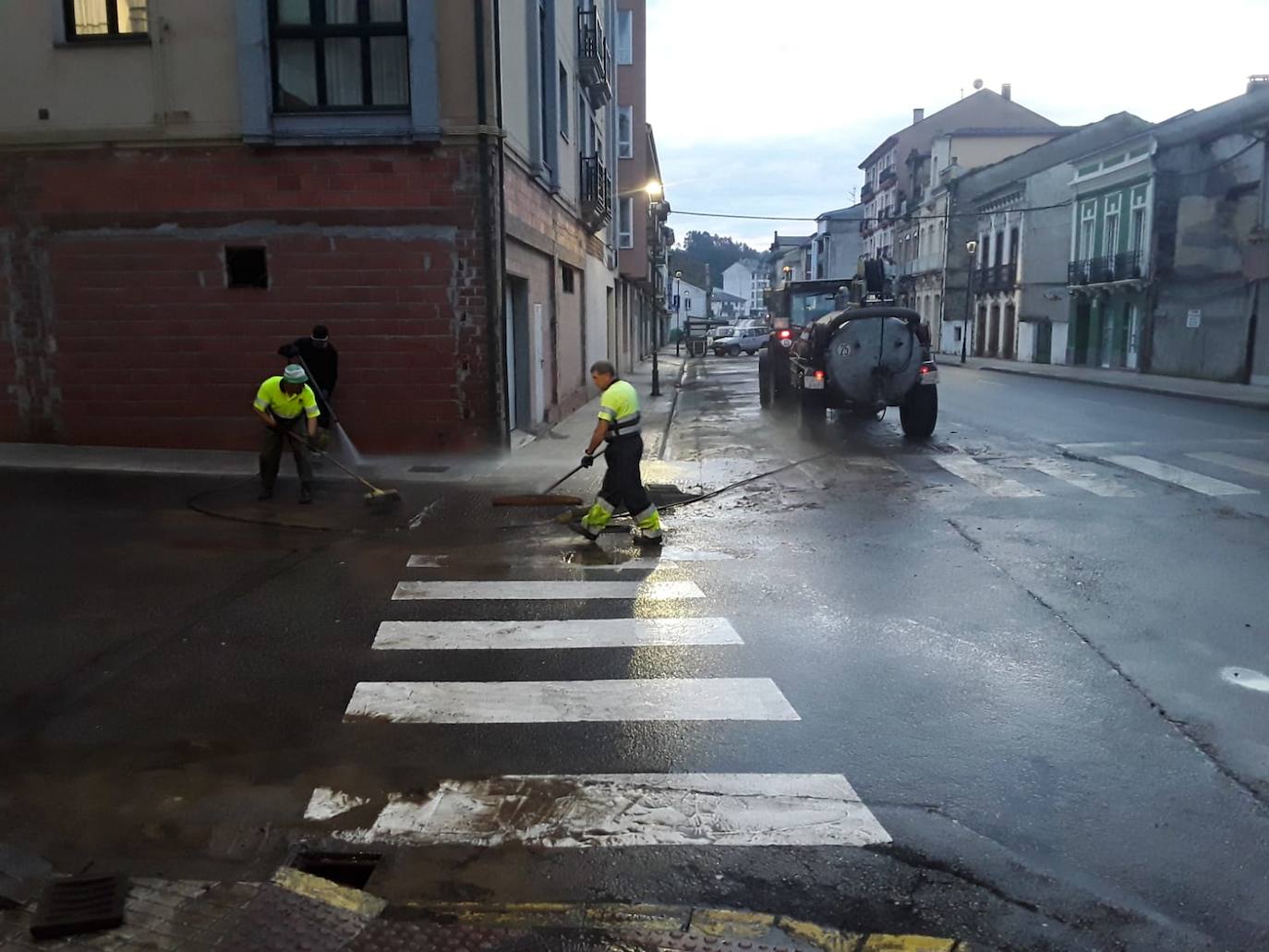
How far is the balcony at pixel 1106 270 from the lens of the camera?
112 feet

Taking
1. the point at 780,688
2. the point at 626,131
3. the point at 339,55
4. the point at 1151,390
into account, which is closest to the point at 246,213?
the point at 339,55

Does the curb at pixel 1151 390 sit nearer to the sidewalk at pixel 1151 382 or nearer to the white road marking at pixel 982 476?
the sidewalk at pixel 1151 382

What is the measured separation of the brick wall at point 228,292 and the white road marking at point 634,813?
9.75 m

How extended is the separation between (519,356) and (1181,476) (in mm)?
9379

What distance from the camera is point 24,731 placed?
4.99 m

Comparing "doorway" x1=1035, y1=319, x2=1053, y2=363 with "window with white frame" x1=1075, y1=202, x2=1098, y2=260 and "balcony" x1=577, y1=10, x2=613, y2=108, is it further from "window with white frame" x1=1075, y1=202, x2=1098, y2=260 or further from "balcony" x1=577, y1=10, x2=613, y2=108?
"balcony" x1=577, y1=10, x2=613, y2=108

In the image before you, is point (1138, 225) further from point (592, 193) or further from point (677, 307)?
point (592, 193)

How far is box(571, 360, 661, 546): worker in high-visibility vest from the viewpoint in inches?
363

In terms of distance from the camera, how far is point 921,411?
1577 cm

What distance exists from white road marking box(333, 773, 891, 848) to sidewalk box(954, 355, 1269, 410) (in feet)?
68.7

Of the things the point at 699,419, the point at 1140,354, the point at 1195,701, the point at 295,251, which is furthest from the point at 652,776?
the point at 1140,354

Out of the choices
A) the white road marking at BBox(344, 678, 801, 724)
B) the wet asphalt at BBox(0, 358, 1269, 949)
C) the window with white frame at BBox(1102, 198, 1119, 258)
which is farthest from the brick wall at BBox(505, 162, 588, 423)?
the window with white frame at BBox(1102, 198, 1119, 258)

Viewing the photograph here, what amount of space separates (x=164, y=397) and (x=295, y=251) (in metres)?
2.71

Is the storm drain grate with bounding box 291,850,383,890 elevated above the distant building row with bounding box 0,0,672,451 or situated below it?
below
